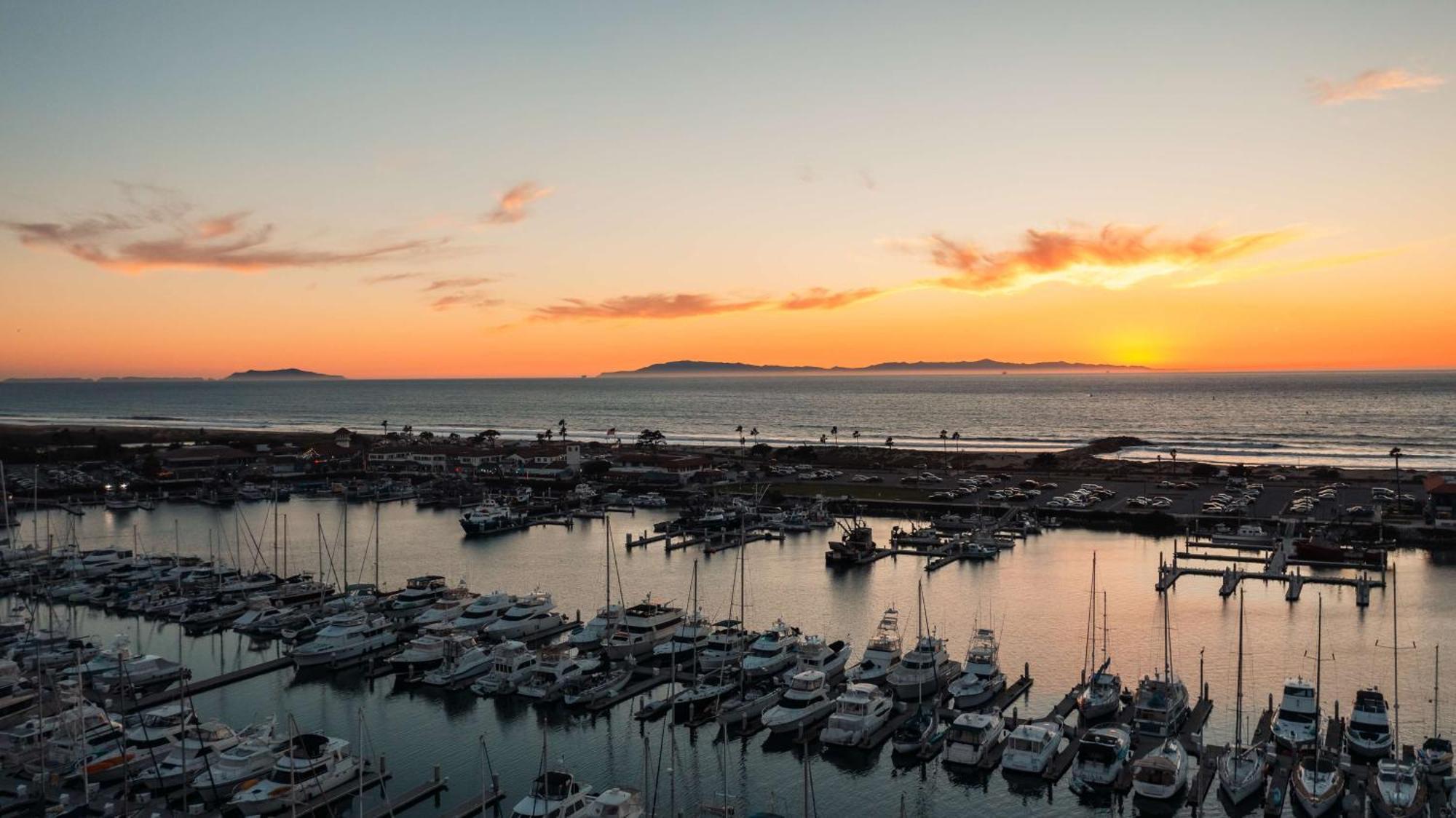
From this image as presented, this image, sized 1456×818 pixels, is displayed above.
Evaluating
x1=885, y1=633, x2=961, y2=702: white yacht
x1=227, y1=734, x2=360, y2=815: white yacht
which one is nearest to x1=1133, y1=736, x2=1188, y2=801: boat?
x1=885, y1=633, x2=961, y2=702: white yacht

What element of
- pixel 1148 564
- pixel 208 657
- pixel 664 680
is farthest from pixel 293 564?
pixel 1148 564

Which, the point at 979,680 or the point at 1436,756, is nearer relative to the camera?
the point at 1436,756

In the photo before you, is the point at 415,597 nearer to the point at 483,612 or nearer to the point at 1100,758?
the point at 483,612

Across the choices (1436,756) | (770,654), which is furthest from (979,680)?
(1436,756)

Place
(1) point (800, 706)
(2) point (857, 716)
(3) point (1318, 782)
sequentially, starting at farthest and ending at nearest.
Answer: (1) point (800, 706) → (2) point (857, 716) → (3) point (1318, 782)

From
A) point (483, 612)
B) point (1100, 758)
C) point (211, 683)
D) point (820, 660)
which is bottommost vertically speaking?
point (211, 683)

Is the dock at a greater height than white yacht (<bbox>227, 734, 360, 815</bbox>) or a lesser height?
lesser

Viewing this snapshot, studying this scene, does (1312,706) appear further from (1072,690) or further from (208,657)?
(208,657)

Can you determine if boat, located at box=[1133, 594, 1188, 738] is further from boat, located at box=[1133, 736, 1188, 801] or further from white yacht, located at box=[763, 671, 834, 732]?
white yacht, located at box=[763, 671, 834, 732]
